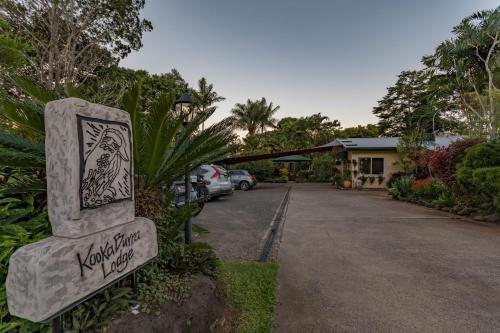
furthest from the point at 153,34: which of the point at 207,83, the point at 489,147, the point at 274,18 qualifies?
the point at 489,147

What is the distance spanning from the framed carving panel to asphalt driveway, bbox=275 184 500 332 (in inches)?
81.7

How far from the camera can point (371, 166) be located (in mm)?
16672

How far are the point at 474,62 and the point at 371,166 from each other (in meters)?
8.39

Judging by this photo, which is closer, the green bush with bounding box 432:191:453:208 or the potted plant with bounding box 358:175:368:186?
the green bush with bounding box 432:191:453:208

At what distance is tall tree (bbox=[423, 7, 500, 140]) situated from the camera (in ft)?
40.5

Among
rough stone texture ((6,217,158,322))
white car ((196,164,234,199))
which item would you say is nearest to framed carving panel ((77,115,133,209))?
rough stone texture ((6,217,158,322))

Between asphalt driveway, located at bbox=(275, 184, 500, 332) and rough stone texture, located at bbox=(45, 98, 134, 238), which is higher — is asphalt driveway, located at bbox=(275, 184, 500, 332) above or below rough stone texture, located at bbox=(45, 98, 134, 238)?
below

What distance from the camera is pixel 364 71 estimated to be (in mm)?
13977

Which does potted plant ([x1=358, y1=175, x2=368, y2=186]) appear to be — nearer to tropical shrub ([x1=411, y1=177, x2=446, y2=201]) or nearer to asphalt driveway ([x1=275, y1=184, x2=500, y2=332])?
tropical shrub ([x1=411, y1=177, x2=446, y2=201])

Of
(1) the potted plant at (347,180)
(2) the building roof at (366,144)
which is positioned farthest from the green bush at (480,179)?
(1) the potted plant at (347,180)

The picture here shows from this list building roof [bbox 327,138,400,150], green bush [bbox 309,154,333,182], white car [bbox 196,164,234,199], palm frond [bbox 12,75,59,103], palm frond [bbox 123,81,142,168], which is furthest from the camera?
green bush [bbox 309,154,333,182]

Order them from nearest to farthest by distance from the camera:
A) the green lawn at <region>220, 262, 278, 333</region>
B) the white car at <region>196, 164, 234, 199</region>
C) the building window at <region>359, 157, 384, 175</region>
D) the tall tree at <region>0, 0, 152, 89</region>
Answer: the green lawn at <region>220, 262, 278, 333</region> < the white car at <region>196, 164, 234, 199</region> < the tall tree at <region>0, 0, 152, 89</region> < the building window at <region>359, 157, 384, 175</region>

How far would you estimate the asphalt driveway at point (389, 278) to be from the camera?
8.19 feet

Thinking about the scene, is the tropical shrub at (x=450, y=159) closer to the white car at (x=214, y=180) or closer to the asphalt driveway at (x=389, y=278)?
the asphalt driveway at (x=389, y=278)
